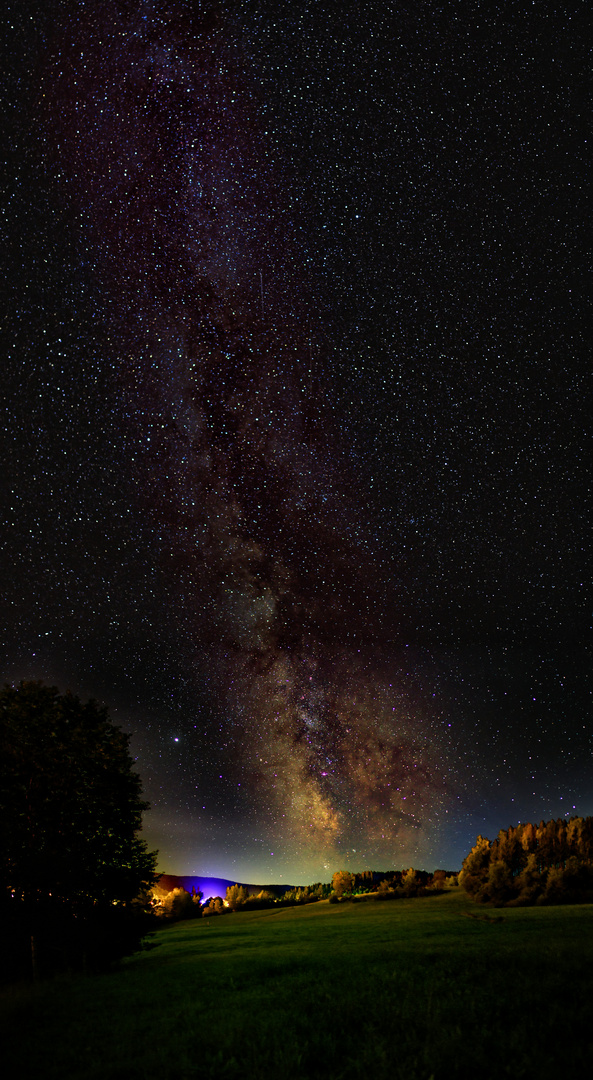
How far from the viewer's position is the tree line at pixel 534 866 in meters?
54.2

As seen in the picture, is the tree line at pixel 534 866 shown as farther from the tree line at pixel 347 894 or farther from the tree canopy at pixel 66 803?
the tree canopy at pixel 66 803

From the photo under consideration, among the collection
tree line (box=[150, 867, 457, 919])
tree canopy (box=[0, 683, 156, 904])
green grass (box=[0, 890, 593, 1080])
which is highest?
tree canopy (box=[0, 683, 156, 904])

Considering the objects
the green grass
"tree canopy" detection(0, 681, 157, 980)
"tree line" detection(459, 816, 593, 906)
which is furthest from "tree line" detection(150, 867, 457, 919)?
the green grass

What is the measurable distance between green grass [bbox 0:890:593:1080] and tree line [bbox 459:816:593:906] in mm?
44448

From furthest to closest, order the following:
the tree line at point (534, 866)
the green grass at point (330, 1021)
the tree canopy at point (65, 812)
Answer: the tree line at point (534, 866), the tree canopy at point (65, 812), the green grass at point (330, 1021)

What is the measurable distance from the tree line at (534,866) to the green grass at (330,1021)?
146 feet

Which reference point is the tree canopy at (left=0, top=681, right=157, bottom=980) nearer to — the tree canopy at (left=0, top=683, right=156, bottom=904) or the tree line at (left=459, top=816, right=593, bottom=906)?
the tree canopy at (left=0, top=683, right=156, bottom=904)

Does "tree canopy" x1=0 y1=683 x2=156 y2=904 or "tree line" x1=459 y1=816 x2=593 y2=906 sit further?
"tree line" x1=459 y1=816 x2=593 y2=906

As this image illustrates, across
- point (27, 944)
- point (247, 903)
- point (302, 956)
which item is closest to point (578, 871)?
point (302, 956)

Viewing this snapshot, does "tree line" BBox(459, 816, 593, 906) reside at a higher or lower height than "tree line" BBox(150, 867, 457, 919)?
higher

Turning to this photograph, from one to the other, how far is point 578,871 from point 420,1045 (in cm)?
6088

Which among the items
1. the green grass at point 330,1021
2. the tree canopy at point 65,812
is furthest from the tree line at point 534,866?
the tree canopy at point 65,812

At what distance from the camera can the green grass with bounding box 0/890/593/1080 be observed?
7.98m

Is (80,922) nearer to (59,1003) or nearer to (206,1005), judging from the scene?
(59,1003)
